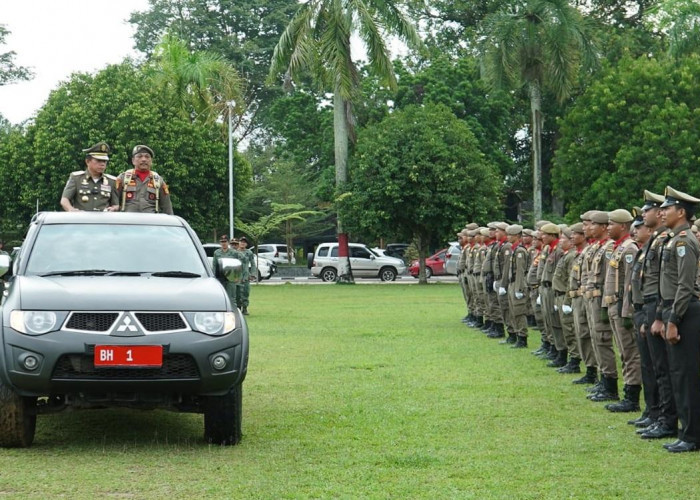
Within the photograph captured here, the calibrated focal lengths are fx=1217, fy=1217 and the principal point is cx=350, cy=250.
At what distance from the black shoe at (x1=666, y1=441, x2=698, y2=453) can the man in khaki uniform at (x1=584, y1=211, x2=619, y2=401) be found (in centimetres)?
326

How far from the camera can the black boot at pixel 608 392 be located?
12.4 metres

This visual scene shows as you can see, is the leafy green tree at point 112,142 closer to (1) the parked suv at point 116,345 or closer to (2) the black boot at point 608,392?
(2) the black boot at point 608,392

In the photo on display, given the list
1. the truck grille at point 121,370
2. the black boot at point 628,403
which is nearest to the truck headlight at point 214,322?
the truck grille at point 121,370

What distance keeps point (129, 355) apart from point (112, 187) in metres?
4.00

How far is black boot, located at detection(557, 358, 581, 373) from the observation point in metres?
15.3

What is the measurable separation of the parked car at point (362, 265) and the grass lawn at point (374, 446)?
35.8 m

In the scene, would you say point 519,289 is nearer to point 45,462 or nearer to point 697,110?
point 45,462

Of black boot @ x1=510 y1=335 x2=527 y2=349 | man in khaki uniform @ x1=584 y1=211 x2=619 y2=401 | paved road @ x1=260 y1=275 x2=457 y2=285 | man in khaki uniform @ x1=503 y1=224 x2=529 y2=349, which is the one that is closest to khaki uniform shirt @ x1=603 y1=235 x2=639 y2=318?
man in khaki uniform @ x1=584 y1=211 x2=619 y2=401

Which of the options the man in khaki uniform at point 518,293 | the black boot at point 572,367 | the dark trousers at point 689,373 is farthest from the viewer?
the man in khaki uniform at point 518,293

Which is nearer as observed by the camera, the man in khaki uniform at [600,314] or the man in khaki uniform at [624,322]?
Answer: the man in khaki uniform at [624,322]

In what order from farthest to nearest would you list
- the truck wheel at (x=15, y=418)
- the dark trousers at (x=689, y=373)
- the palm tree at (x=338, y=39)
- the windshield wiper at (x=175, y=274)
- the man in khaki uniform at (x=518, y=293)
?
the palm tree at (x=338, y=39)
the man in khaki uniform at (x=518, y=293)
the windshield wiper at (x=175, y=274)
the dark trousers at (x=689, y=373)
the truck wheel at (x=15, y=418)

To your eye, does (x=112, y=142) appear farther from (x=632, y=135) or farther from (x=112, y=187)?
(x=112, y=187)

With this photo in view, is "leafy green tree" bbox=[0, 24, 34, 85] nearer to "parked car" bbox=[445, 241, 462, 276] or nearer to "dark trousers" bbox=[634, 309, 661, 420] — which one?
"parked car" bbox=[445, 241, 462, 276]

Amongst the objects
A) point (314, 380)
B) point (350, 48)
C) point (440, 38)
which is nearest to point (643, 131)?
point (350, 48)
